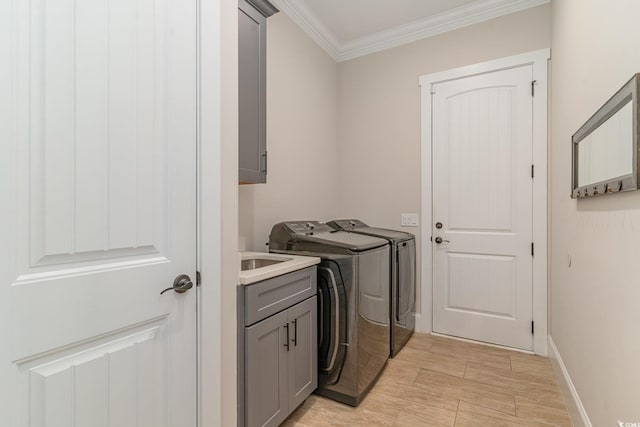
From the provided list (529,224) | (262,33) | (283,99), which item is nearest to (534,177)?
(529,224)

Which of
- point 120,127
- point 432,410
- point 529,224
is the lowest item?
point 432,410

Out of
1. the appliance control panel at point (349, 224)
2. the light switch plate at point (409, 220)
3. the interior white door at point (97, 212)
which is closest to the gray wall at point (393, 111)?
the light switch plate at point (409, 220)

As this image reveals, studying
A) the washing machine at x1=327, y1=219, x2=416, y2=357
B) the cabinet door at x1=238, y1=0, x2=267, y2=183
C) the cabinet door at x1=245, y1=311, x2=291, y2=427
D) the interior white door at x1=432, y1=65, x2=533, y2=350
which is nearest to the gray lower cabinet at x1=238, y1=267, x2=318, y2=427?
the cabinet door at x1=245, y1=311, x2=291, y2=427

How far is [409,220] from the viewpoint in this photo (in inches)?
123

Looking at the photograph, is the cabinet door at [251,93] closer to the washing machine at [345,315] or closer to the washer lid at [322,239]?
the washer lid at [322,239]

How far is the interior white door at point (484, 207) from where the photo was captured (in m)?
2.65

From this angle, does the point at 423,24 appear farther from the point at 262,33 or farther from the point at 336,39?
the point at 262,33

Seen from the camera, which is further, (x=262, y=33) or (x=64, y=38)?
(x=262, y=33)

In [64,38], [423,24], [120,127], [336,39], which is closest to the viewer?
[64,38]

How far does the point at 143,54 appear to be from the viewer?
3.36ft

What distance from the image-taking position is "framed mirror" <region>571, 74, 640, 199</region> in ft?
3.29

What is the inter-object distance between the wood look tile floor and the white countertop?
2.93 feet

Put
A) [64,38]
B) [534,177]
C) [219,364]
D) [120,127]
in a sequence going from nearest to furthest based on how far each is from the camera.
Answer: [64,38] → [120,127] → [219,364] → [534,177]

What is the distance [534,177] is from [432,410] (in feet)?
6.53
